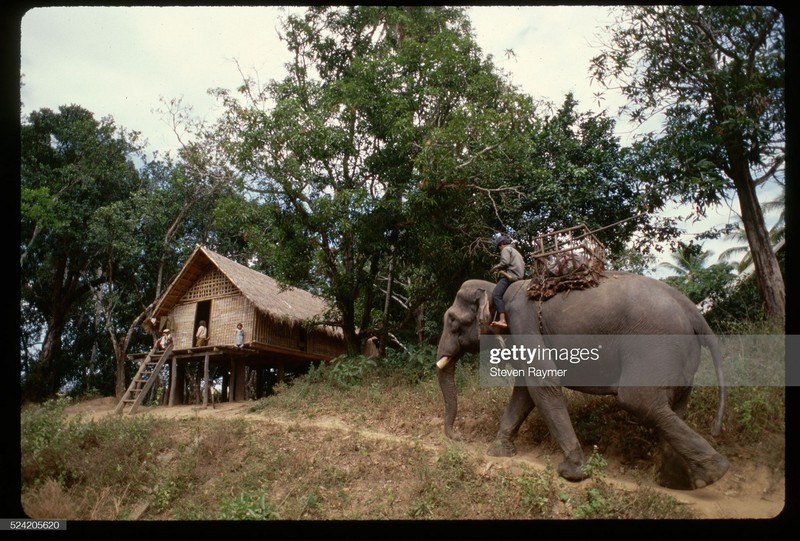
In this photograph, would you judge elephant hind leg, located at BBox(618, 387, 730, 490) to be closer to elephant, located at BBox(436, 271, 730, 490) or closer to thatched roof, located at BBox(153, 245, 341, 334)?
elephant, located at BBox(436, 271, 730, 490)

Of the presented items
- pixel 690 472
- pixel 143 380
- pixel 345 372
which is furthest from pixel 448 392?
pixel 143 380

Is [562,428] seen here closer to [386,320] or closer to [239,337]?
[386,320]

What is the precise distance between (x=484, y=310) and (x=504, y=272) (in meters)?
0.50

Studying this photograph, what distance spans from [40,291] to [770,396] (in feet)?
38.1

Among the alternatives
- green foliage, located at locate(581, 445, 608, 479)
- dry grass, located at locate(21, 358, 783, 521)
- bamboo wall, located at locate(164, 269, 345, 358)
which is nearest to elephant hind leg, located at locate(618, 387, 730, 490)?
dry grass, located at locate(21, 358, 783, 521)

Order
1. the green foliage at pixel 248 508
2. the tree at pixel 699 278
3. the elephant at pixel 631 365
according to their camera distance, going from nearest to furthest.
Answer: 1. the elephant at pixel 631 365
2. the green foliage at pixel 248 508
3. the tree at pixel 699 278

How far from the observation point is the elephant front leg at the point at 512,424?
5.70 meters

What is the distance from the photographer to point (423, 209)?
30.5ft

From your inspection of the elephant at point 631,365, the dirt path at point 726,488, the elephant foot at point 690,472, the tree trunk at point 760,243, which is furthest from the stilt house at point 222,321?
the tree trunk at point 760,243

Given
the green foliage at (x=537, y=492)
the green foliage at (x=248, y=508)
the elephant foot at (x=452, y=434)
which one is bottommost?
the green foliage at (x=248, y=508)

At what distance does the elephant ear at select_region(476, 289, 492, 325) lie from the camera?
237 inches

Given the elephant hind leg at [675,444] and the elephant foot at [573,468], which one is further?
the elephant foot at [573,468]

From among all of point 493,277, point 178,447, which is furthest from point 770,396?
point 178,447

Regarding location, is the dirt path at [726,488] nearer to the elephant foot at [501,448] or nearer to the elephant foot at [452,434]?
the elephant foot at [501,448]
